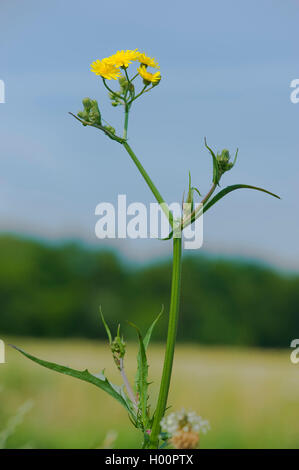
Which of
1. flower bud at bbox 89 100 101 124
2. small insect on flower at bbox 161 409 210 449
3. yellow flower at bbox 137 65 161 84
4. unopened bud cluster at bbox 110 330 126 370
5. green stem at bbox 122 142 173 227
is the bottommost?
small insect on flower at bbox 161 409 210 449

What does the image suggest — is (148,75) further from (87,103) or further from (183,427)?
(183,427)

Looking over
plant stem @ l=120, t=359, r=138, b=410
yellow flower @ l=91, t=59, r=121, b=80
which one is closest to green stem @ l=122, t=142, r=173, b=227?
yellow flower @ l=91, t=59, r=121, b=80

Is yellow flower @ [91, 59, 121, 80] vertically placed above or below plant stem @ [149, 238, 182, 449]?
above

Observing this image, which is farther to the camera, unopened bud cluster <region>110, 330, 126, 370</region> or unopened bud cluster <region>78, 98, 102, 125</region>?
unopened bud cluster <region>78, 98, 102, 125</region>

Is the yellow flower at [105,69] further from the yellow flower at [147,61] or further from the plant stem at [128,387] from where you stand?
the plant stem at [128,387]

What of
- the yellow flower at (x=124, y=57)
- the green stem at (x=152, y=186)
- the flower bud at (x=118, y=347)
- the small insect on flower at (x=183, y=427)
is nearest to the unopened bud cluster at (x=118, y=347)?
the flower bud at (x=118, y=347)

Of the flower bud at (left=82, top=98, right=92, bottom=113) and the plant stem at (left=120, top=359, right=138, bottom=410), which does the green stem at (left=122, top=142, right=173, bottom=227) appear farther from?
the plant stem at (left=120, top=359, right=138, bottom=410)
